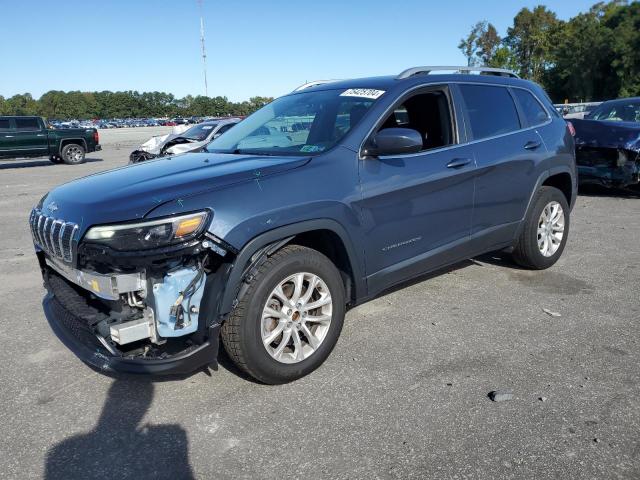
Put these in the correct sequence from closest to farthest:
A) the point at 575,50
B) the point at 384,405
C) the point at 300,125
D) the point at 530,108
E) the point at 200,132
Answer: the point at 384,405 → the point at 300,125 → the point at 530,108 → the point at 200,132 → the point at 575,50

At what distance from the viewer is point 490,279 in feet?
16.6

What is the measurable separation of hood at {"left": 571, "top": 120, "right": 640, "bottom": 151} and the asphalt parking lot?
189 inches

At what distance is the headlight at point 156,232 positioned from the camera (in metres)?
2.65

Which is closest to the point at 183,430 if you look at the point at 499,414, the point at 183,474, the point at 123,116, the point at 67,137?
the point at 183,474

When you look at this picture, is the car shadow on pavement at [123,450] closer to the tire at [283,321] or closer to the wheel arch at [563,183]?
the tire at [283,321]

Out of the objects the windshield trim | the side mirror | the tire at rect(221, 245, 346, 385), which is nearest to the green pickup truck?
the windshield trim

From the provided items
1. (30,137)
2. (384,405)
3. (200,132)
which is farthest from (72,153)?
(384,405)

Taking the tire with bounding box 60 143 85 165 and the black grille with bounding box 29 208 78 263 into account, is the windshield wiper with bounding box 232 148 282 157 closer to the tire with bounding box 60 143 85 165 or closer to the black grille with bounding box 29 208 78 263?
the black grille with bounding box 29 208 78 263

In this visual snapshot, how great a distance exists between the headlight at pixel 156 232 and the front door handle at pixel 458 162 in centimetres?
209

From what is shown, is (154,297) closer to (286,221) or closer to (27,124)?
(286,221)

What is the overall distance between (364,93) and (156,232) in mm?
1986

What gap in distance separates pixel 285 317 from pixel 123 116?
518 feet

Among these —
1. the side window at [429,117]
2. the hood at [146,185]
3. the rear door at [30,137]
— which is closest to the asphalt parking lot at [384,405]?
the hood at [146,185]

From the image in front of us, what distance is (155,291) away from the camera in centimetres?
271
